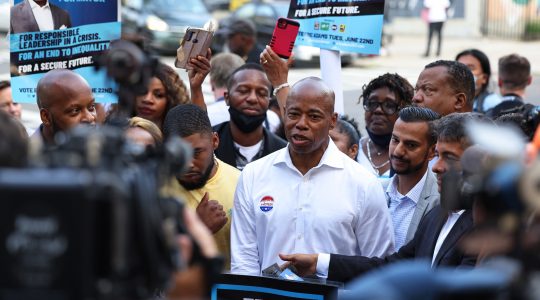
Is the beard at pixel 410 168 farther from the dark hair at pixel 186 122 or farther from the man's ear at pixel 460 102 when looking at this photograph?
the man's ear at pixel 460 102

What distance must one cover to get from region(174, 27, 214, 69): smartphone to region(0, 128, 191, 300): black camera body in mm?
4684

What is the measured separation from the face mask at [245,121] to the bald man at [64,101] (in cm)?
154

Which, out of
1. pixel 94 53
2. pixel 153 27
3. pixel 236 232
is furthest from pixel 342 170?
pixel 153 27

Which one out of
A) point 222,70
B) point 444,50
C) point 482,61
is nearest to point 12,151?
point 222,70

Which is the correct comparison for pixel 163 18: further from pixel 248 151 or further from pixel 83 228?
pixel 83 228

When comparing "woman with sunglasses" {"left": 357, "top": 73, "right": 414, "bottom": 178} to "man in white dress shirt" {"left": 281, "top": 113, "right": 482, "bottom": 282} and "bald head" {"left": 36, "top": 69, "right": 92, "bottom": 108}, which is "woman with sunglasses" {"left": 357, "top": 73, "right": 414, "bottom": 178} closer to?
"man in white dress shirt" {"left": 281, "top": 113, "right": 482, "bottom": 282}

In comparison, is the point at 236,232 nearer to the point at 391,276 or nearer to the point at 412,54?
the point at 391,276

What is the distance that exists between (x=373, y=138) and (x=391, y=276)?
5.20m

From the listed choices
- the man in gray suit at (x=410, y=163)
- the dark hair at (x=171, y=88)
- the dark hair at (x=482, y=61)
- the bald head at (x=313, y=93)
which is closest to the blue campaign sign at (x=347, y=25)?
the dark hair at (x=171, y=88)

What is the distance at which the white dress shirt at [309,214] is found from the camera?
Answer: 6.03m

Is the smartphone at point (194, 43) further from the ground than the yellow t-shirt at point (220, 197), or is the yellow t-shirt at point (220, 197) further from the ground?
the smartphone at point (194, 43)

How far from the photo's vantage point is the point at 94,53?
25.2 feet

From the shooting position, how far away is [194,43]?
770cm

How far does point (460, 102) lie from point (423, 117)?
4.20ft
